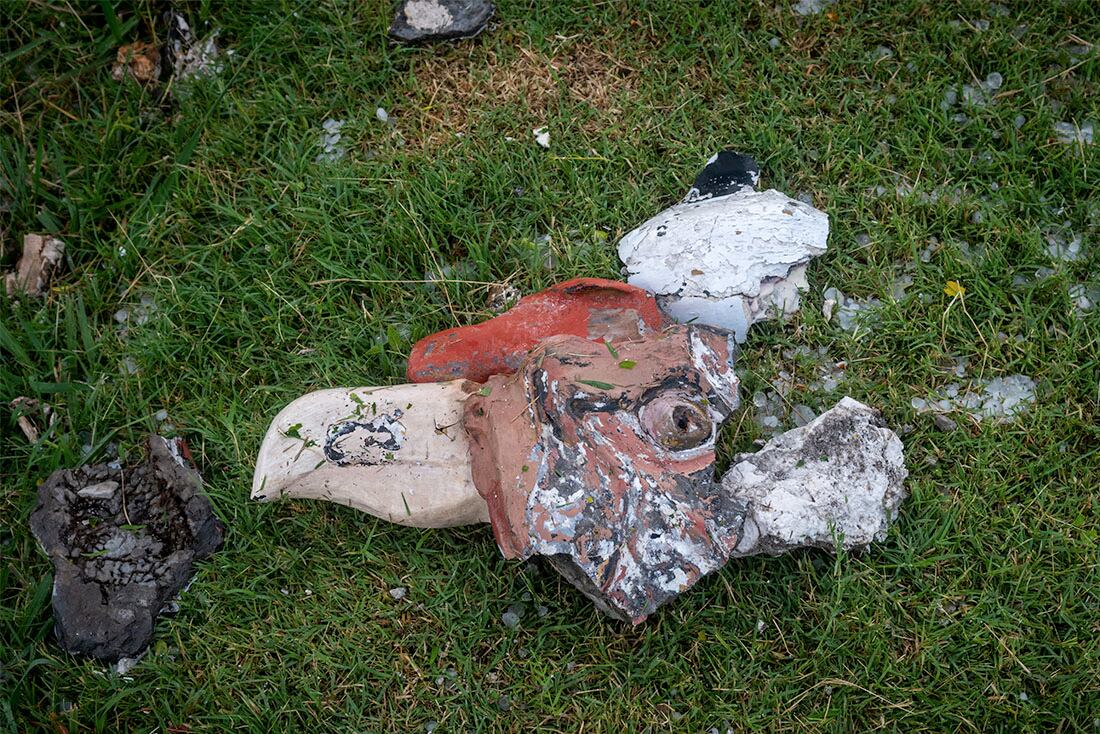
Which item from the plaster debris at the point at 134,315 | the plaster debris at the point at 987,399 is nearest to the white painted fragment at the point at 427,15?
the plaster debris at the point at 134,315

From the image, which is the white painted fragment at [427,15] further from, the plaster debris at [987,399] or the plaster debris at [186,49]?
the plaster debris at [987,399]

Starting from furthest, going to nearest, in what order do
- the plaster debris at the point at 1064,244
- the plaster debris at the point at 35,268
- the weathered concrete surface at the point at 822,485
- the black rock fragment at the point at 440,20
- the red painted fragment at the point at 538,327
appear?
the black rock fragment at the point at 440,20, the plaster debris at the point at 35,268, the plaster debris at the point at 1064,244, the red painted fragment at the point at 538,327, the weathered concrete surface at the point at 822,485

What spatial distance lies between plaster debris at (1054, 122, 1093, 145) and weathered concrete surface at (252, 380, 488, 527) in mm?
2293

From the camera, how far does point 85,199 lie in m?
3.18

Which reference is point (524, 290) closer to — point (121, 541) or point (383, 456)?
point (383, 456)

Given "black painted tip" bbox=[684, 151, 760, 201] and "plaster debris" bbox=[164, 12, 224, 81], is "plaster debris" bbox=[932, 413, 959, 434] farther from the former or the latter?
"plaster debris" bbox=[164, 12, 224, 81]

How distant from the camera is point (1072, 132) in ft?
9.92

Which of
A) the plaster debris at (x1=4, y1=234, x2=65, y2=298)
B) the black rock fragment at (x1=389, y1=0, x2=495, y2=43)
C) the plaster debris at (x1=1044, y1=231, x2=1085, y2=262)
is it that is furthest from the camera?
the black rock fragment at (x1=389, y1=0, x2=495, y2=43)

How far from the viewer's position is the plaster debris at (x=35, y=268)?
313 centimetres

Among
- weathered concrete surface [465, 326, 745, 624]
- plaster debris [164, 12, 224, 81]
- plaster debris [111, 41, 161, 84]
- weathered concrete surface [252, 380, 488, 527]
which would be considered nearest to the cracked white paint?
weathered concrete surface [465, 326, 745, 624]

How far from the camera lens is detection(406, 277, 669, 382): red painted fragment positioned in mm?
2615

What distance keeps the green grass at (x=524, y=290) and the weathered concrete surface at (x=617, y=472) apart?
1.16 feet

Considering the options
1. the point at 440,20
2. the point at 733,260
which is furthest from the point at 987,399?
the point at 440,20

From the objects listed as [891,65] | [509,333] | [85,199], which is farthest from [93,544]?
[891,65]
